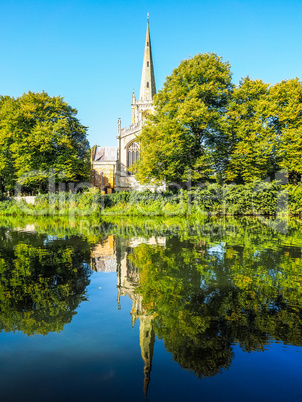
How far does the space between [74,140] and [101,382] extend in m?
30.7

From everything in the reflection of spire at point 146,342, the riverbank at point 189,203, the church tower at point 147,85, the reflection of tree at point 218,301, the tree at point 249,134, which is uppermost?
the church tower at point 147,85

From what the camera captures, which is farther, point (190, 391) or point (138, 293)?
point (138, 293)

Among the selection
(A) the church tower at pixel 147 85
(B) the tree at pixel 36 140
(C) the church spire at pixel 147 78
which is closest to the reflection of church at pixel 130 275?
(B) the tree at pixel 36 140

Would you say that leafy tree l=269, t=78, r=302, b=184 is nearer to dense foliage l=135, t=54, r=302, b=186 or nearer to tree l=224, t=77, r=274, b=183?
dense foliage l=135, t=54, r=302, b=186

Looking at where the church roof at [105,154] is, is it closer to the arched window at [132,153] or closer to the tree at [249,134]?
the arched window at [132,153]

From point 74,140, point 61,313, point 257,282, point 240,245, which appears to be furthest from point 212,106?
point 61,313

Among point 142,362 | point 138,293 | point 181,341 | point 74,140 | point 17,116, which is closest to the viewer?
point 142,362

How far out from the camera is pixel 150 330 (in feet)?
11.2

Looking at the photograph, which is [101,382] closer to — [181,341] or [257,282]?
[181,341]

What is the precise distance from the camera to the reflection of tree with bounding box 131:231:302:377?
311 centimetres

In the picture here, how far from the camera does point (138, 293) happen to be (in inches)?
178

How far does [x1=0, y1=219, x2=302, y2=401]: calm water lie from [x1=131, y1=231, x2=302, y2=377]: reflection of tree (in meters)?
0.01

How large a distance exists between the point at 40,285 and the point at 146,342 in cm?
239

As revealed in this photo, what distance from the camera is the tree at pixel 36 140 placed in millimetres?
27781
